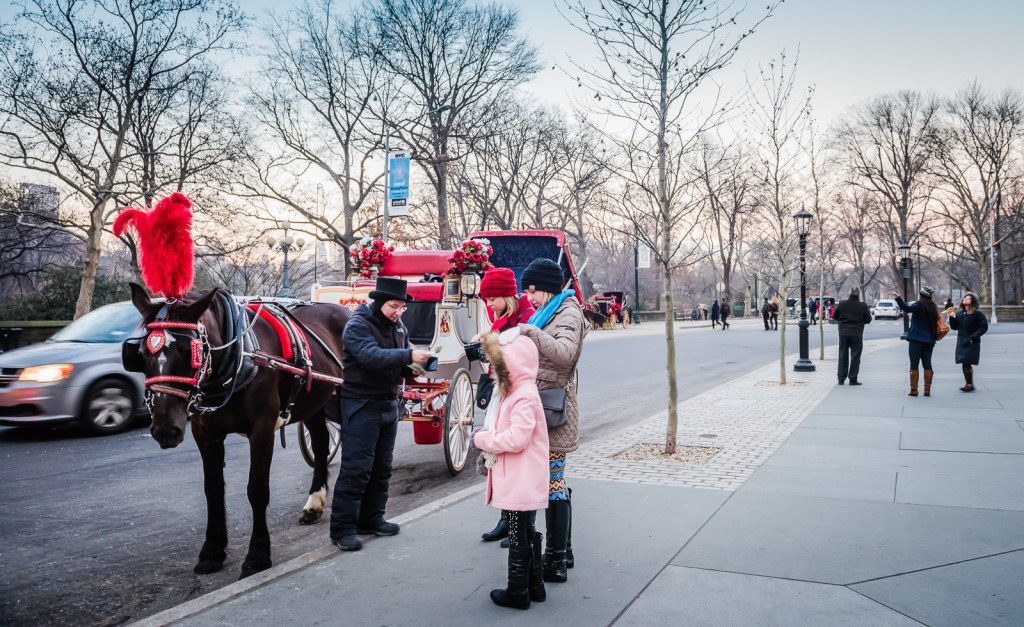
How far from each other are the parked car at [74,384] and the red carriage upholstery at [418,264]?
3.41 m

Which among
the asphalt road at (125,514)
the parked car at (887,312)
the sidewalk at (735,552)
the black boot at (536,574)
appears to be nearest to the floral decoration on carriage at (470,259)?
the asphalt road at (125,514)

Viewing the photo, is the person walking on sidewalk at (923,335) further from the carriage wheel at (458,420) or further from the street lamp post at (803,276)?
the carriage wheel at (458,420)

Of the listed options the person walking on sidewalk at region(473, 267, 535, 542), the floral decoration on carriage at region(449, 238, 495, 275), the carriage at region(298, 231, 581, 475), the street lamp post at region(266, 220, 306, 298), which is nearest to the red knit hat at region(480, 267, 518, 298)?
the person walking on sidewalk at region(473, 267, 535, 542)

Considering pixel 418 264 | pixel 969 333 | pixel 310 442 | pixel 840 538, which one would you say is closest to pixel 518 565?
pixel 840 538

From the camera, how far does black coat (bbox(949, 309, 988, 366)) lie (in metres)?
12.7

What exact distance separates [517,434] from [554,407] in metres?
0.37

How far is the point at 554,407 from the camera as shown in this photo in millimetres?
4102

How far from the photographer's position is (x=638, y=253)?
52250 millimetres

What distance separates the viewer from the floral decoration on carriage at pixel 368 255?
355 inches

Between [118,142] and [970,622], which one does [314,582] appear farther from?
[118,142]

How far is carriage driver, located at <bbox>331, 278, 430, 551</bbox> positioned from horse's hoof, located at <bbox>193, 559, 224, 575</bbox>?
72 centimetres

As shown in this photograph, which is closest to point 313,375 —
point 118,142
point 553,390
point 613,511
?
point 553,390

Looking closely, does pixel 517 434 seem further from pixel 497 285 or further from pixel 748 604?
pixel 748 604

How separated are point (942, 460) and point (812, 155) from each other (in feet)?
34.3
